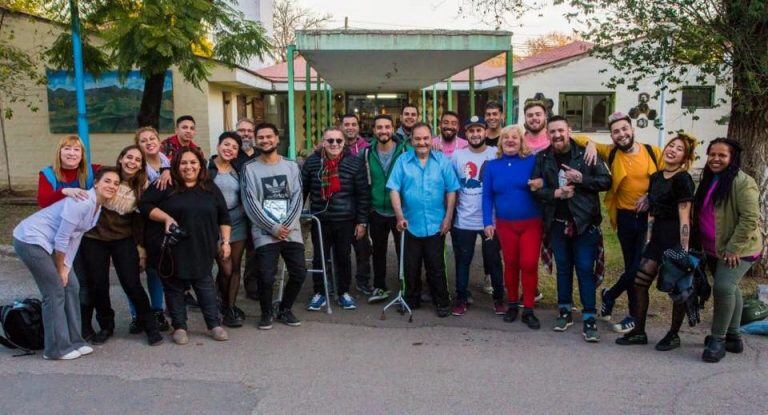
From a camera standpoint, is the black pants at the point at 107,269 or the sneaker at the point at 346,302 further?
the sneaker at the point at 346,302

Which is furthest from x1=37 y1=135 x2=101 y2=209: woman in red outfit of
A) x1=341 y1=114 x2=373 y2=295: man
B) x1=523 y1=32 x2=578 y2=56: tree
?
x1=523 y1=32 x2=578 y2=56: tree

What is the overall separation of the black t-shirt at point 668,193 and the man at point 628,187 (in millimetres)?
162

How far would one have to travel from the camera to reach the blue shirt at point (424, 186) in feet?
17.6

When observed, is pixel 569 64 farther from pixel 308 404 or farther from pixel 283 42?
pixel 283 42

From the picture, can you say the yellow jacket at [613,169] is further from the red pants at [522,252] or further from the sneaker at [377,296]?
the sneaker at [377,296]

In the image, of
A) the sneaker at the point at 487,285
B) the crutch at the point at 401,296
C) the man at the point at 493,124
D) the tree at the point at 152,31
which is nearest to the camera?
the crutch at the point at 401,296

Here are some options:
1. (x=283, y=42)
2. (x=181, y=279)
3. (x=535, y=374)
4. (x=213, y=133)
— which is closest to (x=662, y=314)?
(x=535, y=374)

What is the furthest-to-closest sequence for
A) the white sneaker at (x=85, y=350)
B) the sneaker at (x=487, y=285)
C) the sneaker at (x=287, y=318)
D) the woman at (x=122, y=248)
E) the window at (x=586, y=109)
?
the window at (x=586, y=109), the sneaker at (x=487, y=285), the sneaker at (x=287, y=318), the woman at (x=122, y=248), the white sneaker at (x=85, y=350)

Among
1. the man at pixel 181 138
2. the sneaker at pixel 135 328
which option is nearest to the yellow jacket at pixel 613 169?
the man at pixel 181 138

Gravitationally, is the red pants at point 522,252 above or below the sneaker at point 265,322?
above

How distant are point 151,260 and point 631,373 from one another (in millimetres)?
3748

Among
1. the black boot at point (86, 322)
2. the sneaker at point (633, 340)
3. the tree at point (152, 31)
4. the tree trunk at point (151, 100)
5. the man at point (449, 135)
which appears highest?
the tree at point (152, 31)

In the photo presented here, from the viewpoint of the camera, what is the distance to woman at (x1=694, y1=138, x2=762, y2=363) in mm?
4250

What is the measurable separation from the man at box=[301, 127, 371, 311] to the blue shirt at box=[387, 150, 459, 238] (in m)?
0.40
